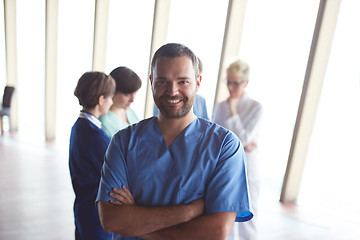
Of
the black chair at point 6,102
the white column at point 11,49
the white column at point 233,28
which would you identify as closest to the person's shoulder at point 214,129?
the white column at point 233,28

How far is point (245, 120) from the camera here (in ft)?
7.78

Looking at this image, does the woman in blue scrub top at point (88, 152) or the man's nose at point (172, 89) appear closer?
the man's nose at point (172, 89)

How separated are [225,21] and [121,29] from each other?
6.24 feet

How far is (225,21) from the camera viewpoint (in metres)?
3.60

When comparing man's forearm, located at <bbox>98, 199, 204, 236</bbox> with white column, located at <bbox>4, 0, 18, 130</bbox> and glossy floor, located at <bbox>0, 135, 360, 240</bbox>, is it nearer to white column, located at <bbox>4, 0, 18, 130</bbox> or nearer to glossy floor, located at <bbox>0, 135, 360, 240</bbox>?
glossy floor, located at <bbox>0, 135, 360, 240</bbox>

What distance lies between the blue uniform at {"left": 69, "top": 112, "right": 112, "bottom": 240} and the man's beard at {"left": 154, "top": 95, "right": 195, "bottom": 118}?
22.3 inches

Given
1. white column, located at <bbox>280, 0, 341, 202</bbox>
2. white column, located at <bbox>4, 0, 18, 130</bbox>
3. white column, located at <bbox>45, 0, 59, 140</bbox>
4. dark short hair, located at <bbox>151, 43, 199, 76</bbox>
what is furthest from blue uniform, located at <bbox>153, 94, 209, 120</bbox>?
white column, located at <bbox>4, 0, 18, 130</bbox>

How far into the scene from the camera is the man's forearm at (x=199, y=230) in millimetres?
1025

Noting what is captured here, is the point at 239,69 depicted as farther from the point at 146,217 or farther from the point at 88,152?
the point at 146,217

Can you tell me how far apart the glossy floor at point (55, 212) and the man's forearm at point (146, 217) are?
1.82 metres

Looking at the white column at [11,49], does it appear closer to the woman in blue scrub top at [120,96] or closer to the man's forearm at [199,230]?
the woman in blue scrub top at [120,96]

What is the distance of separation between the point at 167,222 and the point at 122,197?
0.62 feet

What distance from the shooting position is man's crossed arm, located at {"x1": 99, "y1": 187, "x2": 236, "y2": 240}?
102 cm

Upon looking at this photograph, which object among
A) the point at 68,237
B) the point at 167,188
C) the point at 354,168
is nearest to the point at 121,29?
the point at 68,237
